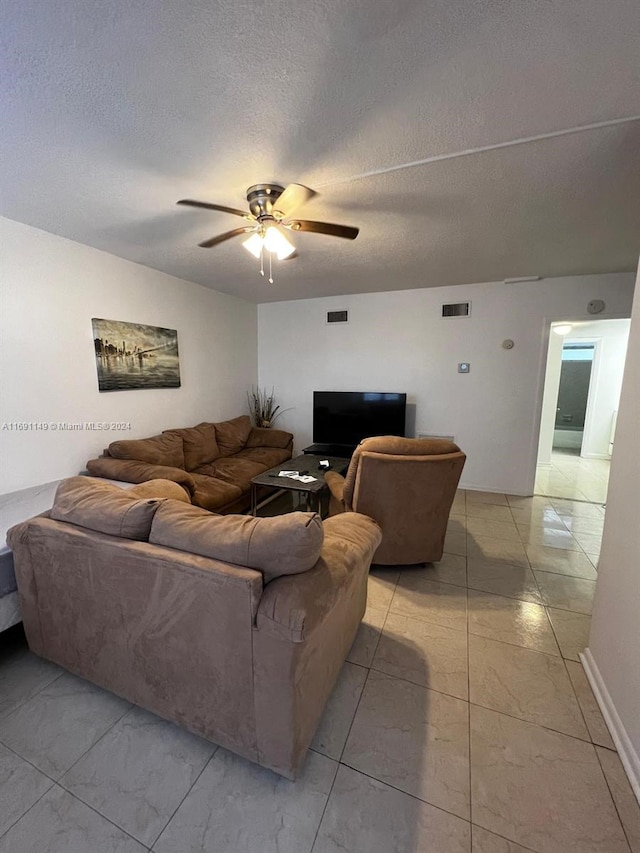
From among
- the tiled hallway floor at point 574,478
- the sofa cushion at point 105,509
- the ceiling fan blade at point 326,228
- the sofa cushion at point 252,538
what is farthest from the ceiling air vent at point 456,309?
the sofa cushion at point 105,509

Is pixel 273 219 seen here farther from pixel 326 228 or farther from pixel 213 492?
pixel 213 492

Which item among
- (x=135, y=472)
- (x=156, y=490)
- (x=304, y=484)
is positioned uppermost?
(x=156, y=490)

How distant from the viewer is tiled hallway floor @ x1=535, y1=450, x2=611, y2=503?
14.0ft

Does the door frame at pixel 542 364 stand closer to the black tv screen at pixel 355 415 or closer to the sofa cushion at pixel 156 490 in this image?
the black tv screen at pixel 355 415

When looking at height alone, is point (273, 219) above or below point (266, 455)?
above

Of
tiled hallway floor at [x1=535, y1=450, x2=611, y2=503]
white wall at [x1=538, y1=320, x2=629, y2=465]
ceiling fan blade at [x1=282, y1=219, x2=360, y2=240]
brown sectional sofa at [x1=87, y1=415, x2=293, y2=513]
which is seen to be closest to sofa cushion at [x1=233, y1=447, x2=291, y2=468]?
brown sectional sofa at [x1=87, y1=415, x2=293, y2=513]

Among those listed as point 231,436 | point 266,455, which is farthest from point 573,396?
point 231,436

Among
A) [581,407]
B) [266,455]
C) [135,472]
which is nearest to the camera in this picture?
[135,472]

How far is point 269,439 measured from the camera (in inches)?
176

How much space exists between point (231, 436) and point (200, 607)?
318 cm

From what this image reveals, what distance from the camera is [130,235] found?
2.67 metres

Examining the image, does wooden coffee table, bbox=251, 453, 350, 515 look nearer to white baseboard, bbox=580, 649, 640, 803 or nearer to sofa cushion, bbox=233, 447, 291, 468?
sofa cushion, bbox=233, 447, 291, 468

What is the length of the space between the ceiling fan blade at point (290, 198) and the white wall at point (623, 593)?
5.39ft

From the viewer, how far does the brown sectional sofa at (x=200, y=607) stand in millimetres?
1128
